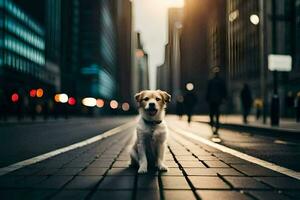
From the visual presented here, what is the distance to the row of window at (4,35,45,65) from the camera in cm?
6023

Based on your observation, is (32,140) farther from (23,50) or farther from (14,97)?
(23,50)

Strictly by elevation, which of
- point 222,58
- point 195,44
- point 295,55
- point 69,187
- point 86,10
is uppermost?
point 86,10

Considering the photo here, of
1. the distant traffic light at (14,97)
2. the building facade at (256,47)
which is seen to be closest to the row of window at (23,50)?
the distant traffic light at (14,97)

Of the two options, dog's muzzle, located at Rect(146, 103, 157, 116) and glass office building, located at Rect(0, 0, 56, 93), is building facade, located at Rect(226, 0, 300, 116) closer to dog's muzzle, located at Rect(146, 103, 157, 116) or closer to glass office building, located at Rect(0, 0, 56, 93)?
dog's muzzle, located at Rect(146, 103, 157, 116)

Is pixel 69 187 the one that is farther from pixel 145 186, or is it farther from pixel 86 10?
pixel 86 10

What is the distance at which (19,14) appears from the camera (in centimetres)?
6469

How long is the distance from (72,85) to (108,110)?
37.9 m

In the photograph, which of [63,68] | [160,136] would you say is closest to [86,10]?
[63,68]

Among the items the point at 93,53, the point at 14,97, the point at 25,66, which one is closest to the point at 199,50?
the point at 93,53

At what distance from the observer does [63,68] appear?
94438 mm

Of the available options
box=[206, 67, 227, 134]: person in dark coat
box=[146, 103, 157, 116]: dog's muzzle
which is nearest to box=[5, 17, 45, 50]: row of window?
box=[206, 67, 227, 134]: person in dark coat

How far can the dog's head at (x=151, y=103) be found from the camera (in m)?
5.29

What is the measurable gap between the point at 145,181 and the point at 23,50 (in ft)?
214

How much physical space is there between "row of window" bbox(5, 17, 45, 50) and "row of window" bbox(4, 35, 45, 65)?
3.80ft
